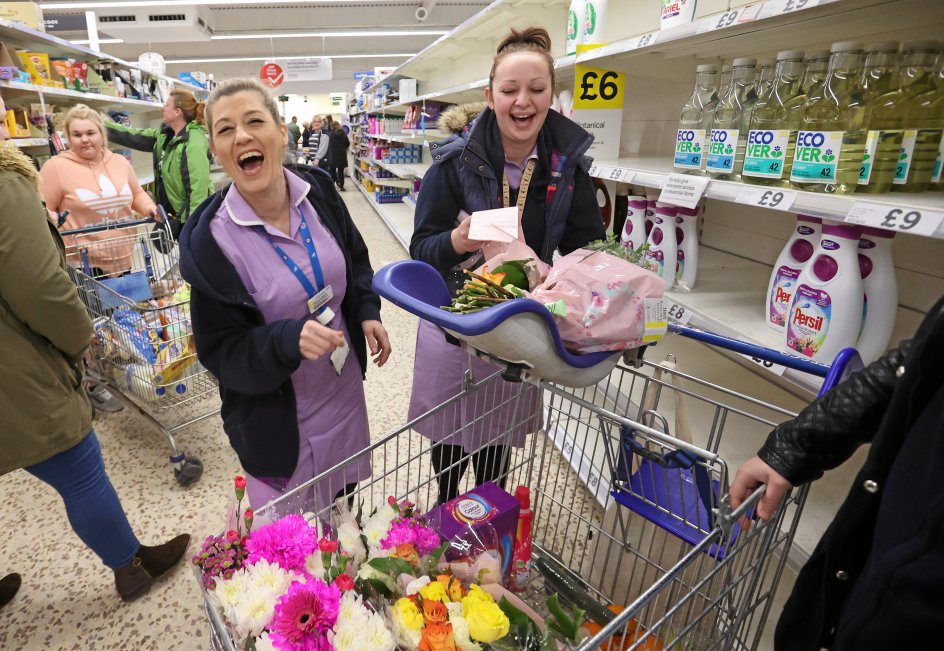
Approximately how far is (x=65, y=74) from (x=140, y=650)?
4.74m

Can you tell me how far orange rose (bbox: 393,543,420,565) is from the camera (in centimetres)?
92

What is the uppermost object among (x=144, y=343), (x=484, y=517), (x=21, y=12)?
(x=21, y=12)

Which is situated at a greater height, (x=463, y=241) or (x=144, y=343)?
(x=463, y=241)

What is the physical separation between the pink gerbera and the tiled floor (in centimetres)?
23

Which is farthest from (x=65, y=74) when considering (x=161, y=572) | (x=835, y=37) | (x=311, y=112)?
(x=311, y=112)

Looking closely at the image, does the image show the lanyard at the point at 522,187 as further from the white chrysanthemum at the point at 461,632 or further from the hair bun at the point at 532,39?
the white chrysanthemum at the point at 461,632

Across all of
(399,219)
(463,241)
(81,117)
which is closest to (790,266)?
(463,241)

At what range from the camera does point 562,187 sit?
1.51 meters

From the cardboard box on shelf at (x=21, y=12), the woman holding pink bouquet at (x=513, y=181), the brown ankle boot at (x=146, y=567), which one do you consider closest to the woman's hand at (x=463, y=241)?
the woman holding pink bouquet at (x=513, y=181)

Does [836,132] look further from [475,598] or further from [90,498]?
[90,498]

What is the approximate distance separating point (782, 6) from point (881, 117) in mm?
369

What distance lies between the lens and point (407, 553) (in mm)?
921

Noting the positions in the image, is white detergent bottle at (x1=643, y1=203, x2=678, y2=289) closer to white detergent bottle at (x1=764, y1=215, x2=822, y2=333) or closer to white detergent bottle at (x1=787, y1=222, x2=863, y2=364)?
white detergent bottle at (x1=764, y1=215, x2=822, y2=333)

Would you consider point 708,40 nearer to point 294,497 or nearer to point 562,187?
point 562,187
